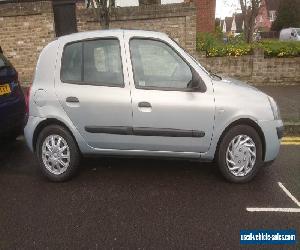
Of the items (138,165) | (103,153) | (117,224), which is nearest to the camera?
(117,224)

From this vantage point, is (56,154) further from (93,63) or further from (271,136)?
(271,136)

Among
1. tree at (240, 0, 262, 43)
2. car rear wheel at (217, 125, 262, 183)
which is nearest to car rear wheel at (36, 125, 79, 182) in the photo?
car rear wheel at (217, 125, 262, 183)

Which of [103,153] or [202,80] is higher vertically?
[202,80]

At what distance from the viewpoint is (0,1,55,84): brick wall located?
10.7 metres

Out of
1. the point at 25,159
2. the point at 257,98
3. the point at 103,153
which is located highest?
the point at 257,98

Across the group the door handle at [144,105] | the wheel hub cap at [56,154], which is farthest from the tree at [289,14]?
the wheel hub cap at [56,154]

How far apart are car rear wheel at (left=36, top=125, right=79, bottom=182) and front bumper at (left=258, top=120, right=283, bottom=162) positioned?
2.34 meters

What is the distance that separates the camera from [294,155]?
207 inches

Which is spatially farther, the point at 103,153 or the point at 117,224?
the point at 103,153

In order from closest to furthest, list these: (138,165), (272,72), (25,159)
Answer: (138,165), (25,159), (272,72)

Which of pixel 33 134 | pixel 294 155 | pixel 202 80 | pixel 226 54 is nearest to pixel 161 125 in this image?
pixel 202 80

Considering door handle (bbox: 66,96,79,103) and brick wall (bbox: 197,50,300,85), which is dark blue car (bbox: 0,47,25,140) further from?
brick wall (bbox: 197,50,300,85)

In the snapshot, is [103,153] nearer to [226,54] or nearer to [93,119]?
[93,119]

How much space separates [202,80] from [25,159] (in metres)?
3.03
